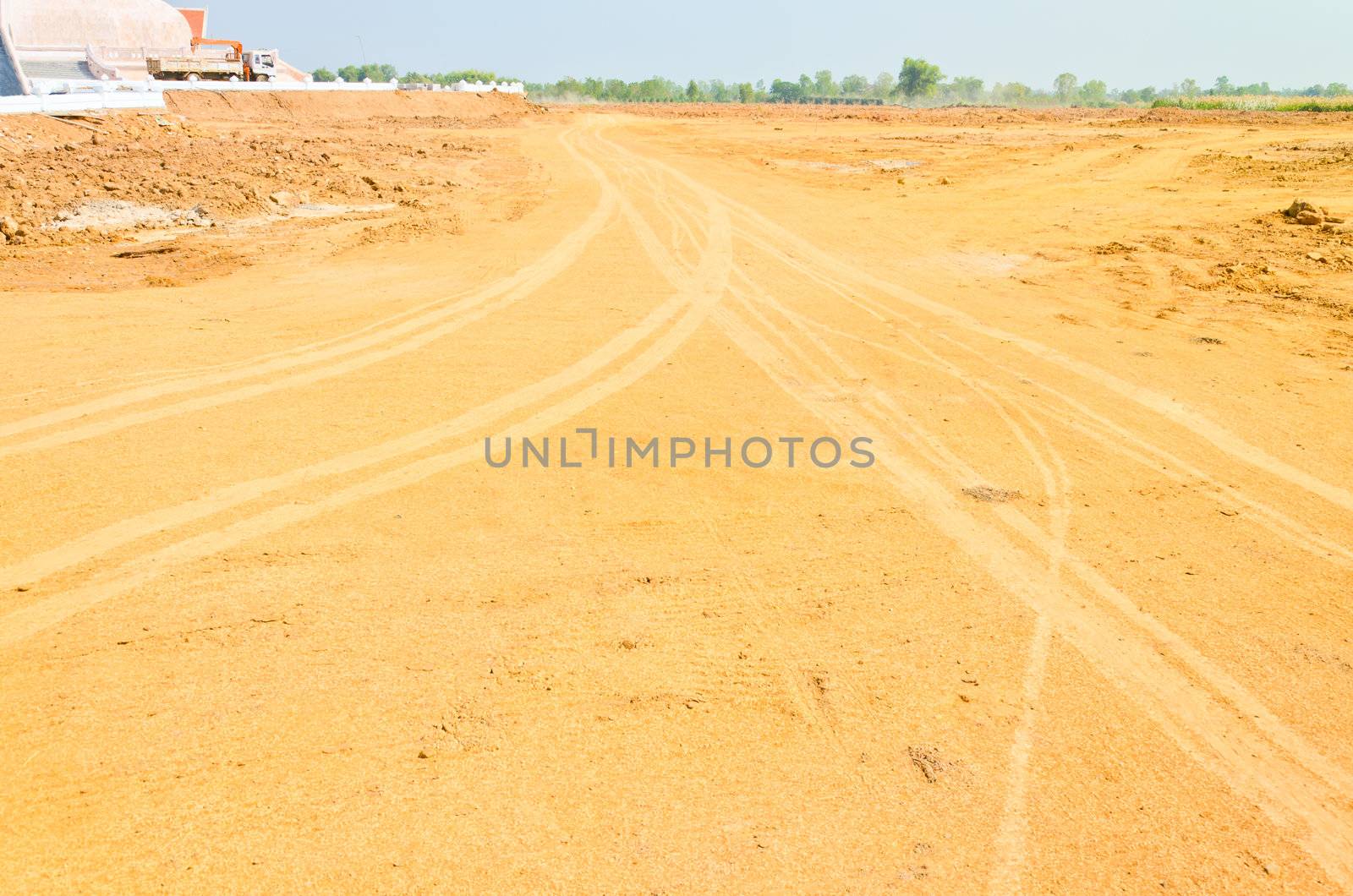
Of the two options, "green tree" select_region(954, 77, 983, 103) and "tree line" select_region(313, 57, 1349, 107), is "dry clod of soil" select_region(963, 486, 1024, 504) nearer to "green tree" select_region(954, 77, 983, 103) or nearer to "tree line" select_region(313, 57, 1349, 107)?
"tree line" select_region(313, 57, 1349, 107)

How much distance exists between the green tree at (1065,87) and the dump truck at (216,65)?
413 ft

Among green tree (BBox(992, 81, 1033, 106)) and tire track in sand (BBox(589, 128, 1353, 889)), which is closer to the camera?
tire track in sand (BBox(589, 128, 1353, 889))

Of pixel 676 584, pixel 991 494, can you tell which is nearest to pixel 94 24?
pixel 676 584

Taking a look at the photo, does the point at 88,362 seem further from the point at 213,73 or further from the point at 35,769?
the point at 213,73

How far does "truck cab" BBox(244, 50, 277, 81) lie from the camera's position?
4525cm

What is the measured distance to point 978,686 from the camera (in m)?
4.03

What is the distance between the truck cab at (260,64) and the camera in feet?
148

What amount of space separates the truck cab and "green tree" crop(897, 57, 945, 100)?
102 metres

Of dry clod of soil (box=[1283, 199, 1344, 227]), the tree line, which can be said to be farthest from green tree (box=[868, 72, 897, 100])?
dry clod of soil (box=[1283, 199, 1344, 227])

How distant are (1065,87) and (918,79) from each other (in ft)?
100

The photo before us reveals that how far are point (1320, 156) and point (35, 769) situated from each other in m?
26.4

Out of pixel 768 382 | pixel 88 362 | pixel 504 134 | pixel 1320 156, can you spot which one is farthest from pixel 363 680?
pixel 504 134

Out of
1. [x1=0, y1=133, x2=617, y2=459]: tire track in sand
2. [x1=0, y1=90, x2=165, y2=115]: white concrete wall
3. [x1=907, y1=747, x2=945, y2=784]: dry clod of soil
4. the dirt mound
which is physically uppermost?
the dirt mound

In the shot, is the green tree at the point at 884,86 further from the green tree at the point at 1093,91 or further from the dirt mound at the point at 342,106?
the dirt mound at the point at 342,106
